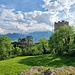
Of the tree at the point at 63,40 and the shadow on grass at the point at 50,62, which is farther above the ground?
the tree at the point at 63,40

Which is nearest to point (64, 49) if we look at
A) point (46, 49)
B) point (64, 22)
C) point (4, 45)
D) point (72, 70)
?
point (46, 49)

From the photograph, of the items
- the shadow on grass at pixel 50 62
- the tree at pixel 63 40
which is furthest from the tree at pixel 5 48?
the shadow on grass at pixel 50 62

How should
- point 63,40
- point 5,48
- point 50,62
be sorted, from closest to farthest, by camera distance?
point 50,62
point 63,40
point 5,48

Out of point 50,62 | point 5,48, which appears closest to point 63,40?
point 50,62

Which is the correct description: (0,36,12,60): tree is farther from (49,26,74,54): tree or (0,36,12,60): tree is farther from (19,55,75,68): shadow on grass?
(19,55,75,68): shadow on grass

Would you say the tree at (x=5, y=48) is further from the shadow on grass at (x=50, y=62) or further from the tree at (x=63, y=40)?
the shadow on grass at (x=50, y=62)

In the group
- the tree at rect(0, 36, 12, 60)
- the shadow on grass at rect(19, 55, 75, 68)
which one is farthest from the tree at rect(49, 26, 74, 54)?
the tree at rect(0, 36, 12, 60)

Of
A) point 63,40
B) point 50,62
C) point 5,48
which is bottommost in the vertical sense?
point 50,62

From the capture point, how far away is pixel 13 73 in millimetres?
30750

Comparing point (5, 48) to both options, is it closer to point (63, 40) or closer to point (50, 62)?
point (63, 40)

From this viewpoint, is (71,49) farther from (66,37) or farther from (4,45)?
(4,45)

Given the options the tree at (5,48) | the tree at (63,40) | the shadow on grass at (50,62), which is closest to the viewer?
the shadow on grass at (50,62)

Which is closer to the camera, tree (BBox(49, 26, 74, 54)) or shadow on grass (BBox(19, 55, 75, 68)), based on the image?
shadow on grass (BBox(19, 55, 75, 68))

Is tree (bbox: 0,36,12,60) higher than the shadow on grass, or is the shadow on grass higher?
tree (bbox: 0,36,12,60)
